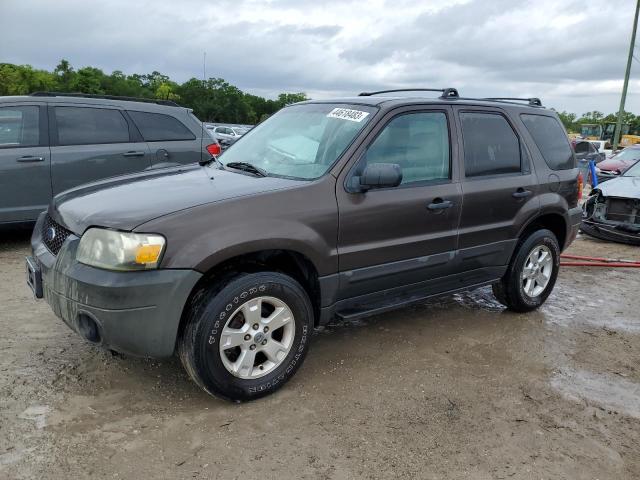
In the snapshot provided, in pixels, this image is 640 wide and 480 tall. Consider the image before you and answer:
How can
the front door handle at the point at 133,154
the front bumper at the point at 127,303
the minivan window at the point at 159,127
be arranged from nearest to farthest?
the front bumper at the point at 127,303 → the front door handle at the point at 133,154 → the minivan window at the point at 159,127

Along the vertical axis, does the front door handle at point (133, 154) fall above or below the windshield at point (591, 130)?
below

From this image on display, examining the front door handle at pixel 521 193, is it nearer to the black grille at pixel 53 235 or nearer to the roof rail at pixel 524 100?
the roof rail at pixel 524 100

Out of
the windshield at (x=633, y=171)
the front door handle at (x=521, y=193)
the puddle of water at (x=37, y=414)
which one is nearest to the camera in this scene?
the puddle of water at (x=37, y=414)

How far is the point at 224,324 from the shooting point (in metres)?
2.99

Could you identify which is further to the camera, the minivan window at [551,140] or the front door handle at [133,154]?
the front door handle at [133,154]

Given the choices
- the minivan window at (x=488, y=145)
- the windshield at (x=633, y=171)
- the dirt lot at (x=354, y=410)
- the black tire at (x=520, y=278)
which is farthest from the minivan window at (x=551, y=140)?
the windshield at (x=633, y=171)

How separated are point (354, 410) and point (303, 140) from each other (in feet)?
6.06

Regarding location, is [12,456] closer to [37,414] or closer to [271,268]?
[37,414]

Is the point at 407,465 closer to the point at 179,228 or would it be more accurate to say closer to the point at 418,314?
the point at 179,228

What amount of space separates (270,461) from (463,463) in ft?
3.17

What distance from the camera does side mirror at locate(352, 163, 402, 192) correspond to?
3.33 meters

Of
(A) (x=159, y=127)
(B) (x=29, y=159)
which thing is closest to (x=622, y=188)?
(A) (x=159, y=127)

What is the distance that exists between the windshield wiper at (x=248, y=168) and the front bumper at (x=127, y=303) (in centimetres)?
96

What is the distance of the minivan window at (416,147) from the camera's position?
3693 millimetres
